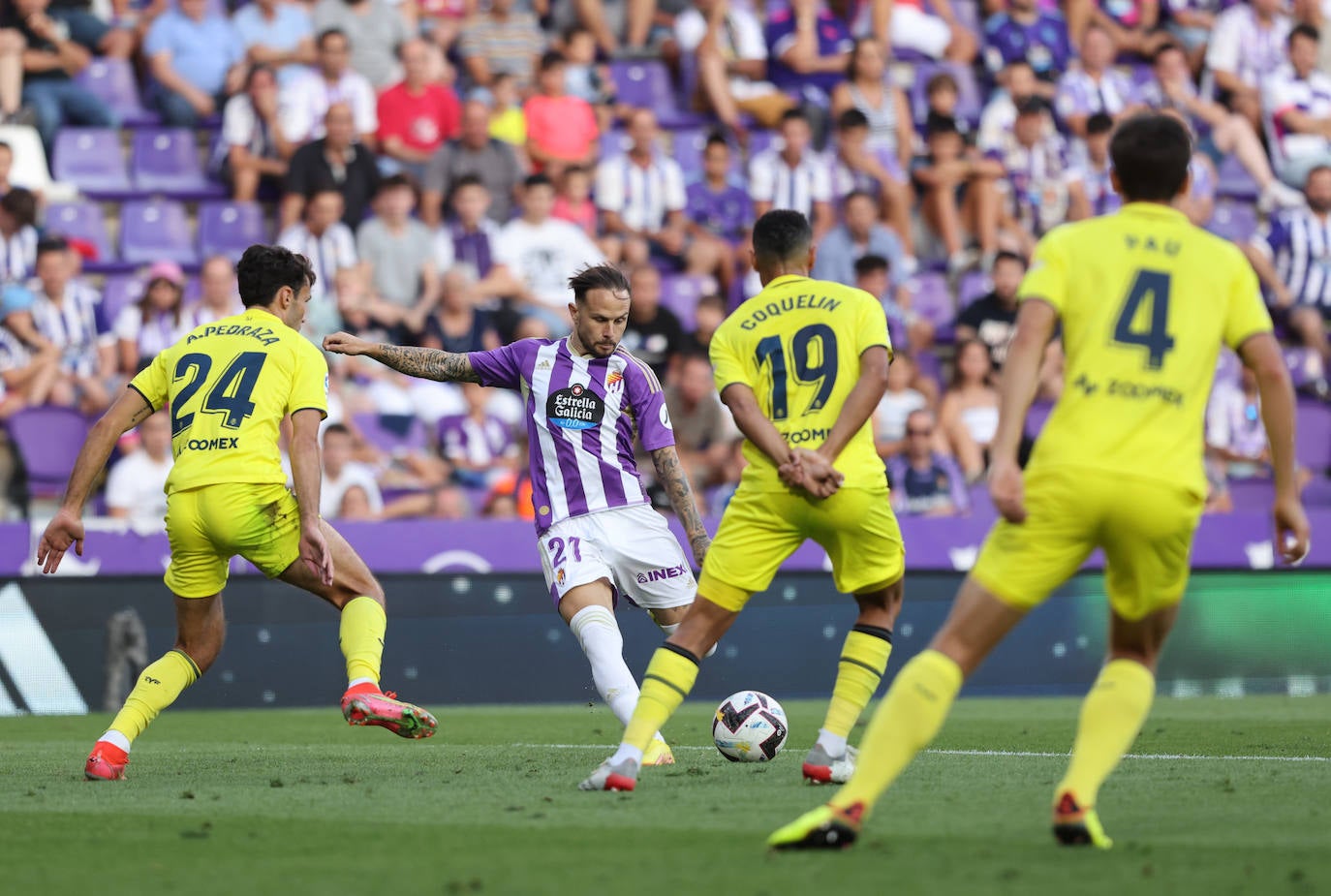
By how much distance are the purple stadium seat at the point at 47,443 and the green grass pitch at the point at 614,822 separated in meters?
4.50

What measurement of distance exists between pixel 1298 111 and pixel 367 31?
9.68 meters

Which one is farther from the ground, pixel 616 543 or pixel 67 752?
pixel 616 543

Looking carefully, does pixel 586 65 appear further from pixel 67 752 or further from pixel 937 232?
pixel 67 752

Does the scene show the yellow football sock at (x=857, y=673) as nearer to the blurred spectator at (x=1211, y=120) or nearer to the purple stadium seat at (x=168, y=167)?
the purple stadium seat at (x=168, y=167)

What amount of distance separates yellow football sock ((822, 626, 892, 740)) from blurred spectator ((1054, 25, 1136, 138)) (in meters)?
12.7

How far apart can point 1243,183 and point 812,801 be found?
14795mm

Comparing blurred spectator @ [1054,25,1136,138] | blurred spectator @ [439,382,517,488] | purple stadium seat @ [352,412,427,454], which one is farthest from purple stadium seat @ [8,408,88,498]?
blurred spectator @ [1054,25,1136,138]

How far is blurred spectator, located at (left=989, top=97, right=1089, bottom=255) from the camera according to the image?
58.6 ft

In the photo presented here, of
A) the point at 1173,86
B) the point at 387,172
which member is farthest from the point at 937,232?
the point at 387,172

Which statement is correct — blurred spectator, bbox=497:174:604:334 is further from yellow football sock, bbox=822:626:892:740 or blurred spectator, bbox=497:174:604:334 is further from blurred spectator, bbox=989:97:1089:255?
yellow football sock, bbox=822:626:892:740

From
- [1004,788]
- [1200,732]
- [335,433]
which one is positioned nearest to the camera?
[1004,788]

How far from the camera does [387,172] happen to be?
16.7 meters

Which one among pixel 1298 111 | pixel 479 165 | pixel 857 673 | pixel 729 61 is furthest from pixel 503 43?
pixel 857 673

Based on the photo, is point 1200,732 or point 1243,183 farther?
point 1243,183
